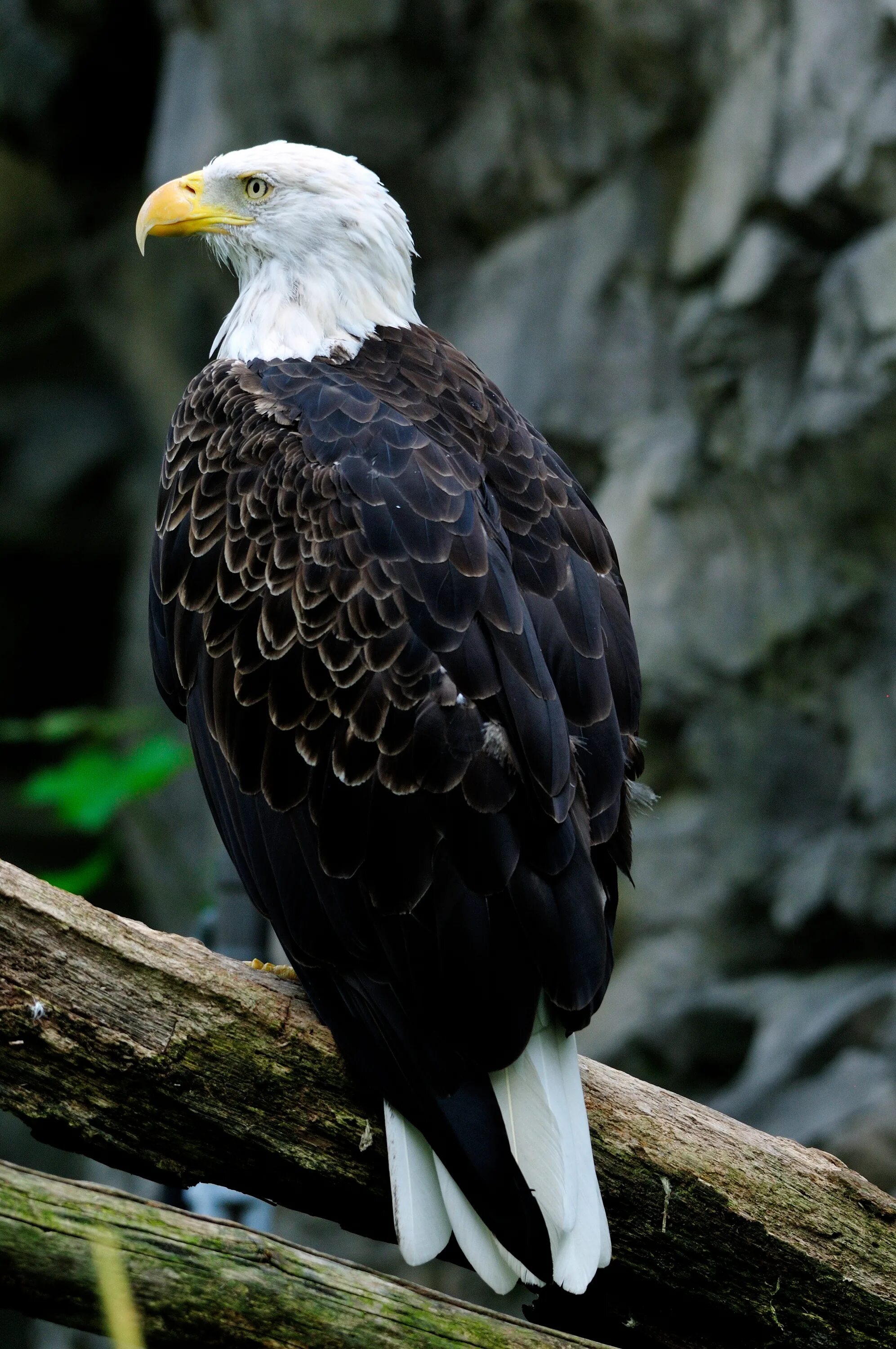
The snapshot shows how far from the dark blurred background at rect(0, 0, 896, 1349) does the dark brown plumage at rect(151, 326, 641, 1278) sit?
1284 millimetres

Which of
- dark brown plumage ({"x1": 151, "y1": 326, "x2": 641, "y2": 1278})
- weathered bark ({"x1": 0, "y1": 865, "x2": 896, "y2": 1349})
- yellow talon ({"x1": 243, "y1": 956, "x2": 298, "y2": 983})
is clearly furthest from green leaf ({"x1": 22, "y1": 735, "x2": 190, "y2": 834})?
weathered bark ({"x1": 0, "y1": 865, "x2": 896, "y2": 1349})

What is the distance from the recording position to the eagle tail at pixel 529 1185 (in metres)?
2.45

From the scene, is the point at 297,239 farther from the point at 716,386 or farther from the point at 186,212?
the point at 716,386

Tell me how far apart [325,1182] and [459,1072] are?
0.30 m

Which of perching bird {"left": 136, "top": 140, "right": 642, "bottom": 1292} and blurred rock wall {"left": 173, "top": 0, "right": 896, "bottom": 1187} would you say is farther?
blurred rock wall {"left": 173, "top": 0, "right": 896, "bottom": 1187}

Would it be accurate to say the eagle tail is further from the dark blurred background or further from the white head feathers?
the white head feathers

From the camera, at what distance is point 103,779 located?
23.7ft

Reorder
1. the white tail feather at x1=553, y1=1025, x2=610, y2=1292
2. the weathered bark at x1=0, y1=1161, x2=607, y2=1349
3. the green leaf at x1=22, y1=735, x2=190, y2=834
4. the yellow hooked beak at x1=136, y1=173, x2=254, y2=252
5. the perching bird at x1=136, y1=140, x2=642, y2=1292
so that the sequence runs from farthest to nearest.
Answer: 1. the green leaf at x1=22, y1=735, x2=190, y2=834
2. the yellow hooked beak at x1=136, y1=173, x2=254, y2=252
3. the perching bird at x1=136, y1=140, x2=642, y2=1292
4. the white tail feather at x1=553, y1=1025, x2=610, y2=1292
5. the weathered bark at x1=0, y1=1161, x2=607, y2=1349

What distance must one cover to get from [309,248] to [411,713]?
1.59 metres

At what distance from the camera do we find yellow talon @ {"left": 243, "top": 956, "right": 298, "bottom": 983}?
2.80 metres

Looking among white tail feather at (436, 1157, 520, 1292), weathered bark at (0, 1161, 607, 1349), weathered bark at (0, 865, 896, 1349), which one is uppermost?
weathered bark at (0, 865, 896, 1349)

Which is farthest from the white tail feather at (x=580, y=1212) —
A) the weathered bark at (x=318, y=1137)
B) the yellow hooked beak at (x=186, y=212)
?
the yellow hooked beak at (x=186, y=212)

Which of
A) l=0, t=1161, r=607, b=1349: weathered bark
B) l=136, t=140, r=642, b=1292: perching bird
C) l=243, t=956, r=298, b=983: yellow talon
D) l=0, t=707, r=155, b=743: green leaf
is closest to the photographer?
l=0, t=1161, r=607, b=1349: weathered bark

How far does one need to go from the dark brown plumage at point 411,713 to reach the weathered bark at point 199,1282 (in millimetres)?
310
